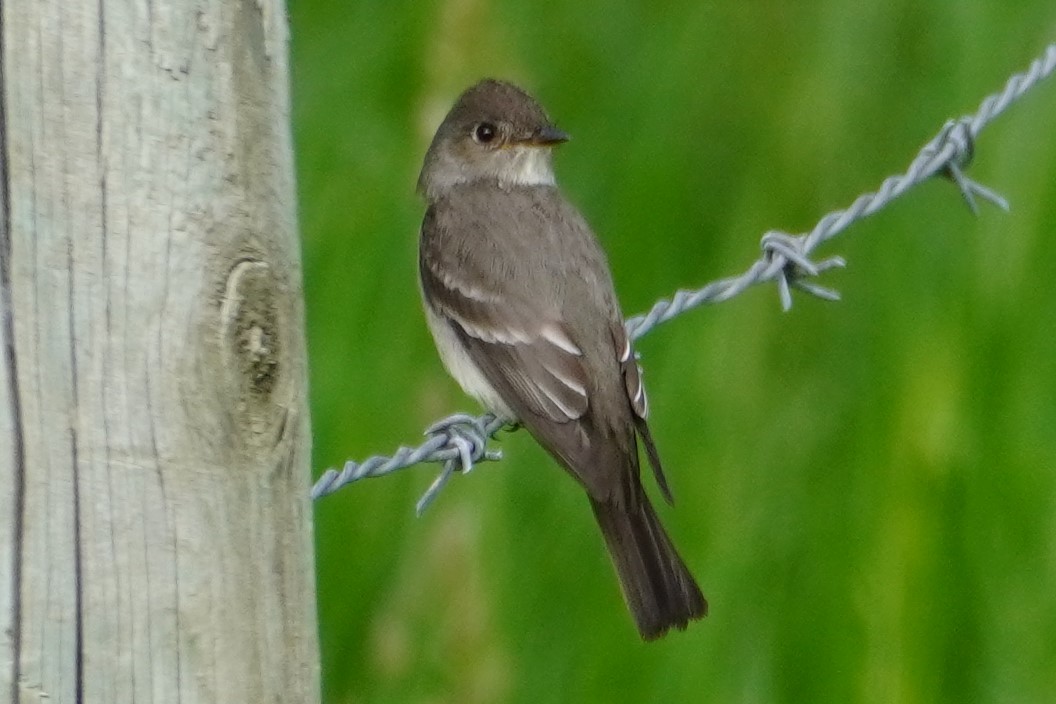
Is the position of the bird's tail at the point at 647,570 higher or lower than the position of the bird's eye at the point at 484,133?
lower

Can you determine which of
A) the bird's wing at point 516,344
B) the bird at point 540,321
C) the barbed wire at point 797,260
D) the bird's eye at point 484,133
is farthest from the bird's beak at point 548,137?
the barbed wire at point 797,260

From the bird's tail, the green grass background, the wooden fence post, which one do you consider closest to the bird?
the bird's tail

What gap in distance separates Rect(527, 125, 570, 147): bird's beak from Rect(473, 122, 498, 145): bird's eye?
0.50ft

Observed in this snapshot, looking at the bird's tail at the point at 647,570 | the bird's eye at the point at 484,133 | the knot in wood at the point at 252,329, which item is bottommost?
the bird's tail at the point at 647,570

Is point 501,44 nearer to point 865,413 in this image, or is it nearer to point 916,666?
point 865,413

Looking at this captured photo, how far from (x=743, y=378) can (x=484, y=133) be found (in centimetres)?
112

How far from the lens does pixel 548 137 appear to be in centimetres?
457

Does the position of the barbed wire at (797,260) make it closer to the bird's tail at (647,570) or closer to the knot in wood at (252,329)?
the bird's tail at (647,570)

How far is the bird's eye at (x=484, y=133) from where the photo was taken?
4742mm

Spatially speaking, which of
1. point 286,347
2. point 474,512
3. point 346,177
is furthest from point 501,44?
point 286,347

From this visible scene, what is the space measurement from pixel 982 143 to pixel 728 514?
1315 mm

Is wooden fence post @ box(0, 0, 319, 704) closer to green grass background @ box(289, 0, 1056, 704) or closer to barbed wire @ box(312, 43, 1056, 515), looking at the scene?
barbed wire @ box(312, 43, 1056, 515)

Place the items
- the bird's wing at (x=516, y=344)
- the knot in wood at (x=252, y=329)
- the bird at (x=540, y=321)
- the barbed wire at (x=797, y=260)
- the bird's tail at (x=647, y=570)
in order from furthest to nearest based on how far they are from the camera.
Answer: the bird's wing at (x=516, y=344), the bird at (x=540, y=321), the bird's tail at (x=647, y=570), the barbed wire at (x=797, y=260), the knot in wood at (x=252, y=329)

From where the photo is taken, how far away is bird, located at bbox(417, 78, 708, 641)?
355 centimetres
